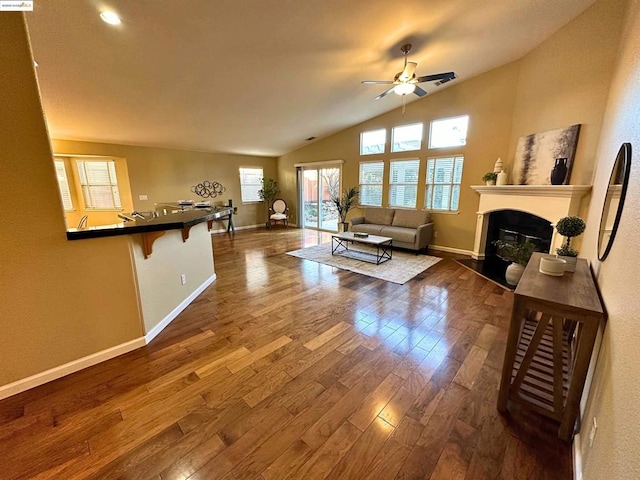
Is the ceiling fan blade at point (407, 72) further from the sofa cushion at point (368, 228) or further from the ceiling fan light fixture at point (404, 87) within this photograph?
the sofa cushion at point (368, 228)

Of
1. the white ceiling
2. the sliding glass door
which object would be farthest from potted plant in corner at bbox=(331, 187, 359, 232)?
the white ceiling

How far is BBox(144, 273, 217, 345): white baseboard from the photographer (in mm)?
2357

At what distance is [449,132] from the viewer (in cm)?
534

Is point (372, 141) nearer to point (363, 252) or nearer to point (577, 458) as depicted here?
point (363, 252)

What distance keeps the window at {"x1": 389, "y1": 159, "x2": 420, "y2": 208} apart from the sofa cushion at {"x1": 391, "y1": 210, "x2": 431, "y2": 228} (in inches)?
13.9

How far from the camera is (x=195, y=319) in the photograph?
9.02ft

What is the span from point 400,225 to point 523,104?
2962 mm

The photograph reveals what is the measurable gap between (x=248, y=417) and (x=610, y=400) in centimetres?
174

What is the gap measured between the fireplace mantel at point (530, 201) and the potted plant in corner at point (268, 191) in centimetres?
588

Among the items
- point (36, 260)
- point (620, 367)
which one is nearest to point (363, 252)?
point (620, 367)

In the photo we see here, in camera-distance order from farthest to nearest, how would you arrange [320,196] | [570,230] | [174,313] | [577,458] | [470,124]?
[320,196]
[470,124]
[174,313]
[570,230]
[577,458]

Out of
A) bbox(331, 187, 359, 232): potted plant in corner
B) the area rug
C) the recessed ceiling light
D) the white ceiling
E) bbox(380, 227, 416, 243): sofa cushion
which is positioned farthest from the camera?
bbox(331, 187, 359, 232): potted plant in corner

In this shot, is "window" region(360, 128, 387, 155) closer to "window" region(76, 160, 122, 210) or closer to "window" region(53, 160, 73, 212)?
"window" region(76, 160, 122, 210)

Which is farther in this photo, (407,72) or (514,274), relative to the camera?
(514,274)
